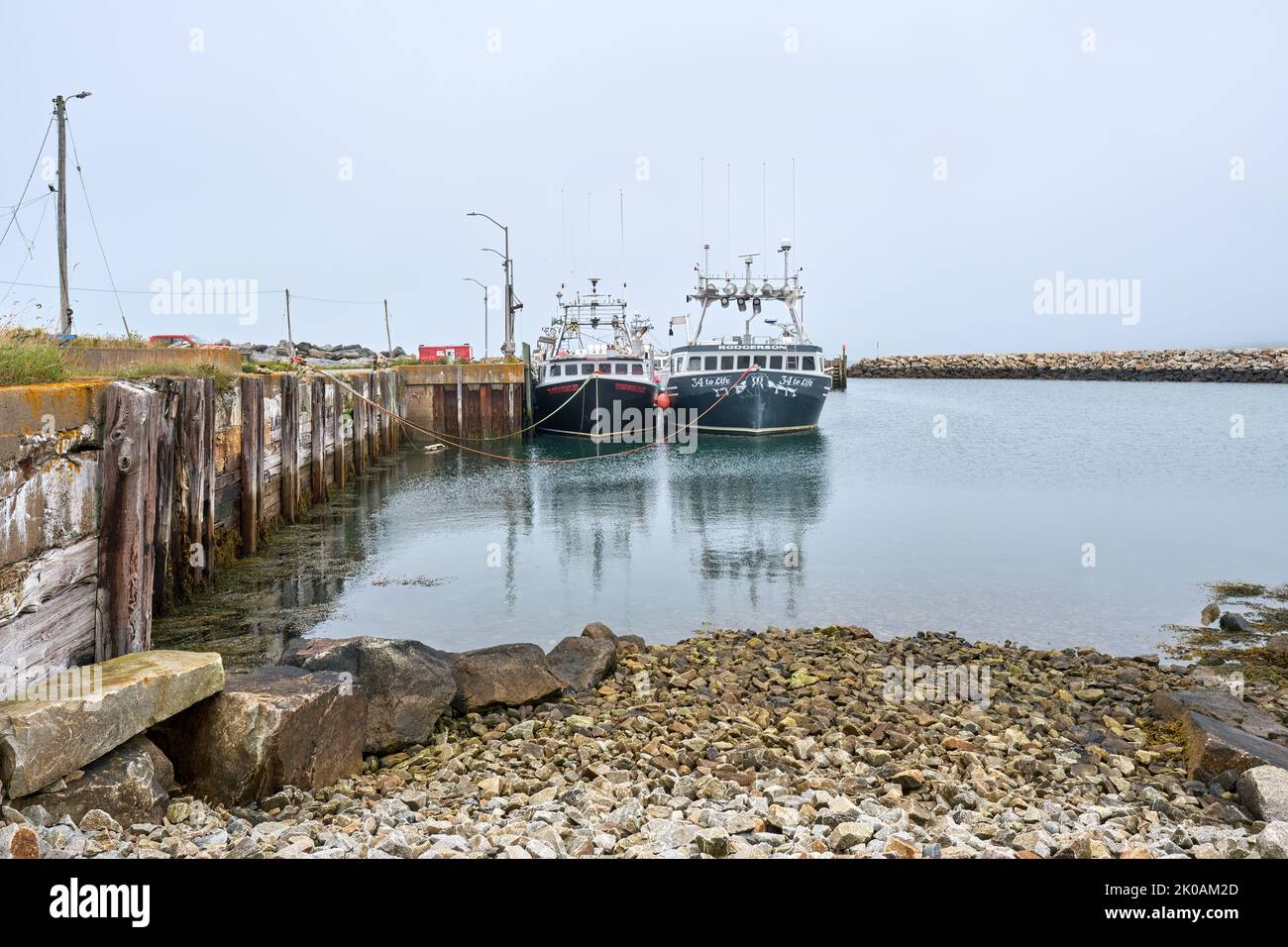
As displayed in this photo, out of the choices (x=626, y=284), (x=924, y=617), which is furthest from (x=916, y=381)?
(x=924, y=617)

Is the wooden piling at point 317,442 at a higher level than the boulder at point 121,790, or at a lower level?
higher

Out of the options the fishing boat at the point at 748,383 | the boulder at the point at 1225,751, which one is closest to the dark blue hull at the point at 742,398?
the fishing boat at the point at 748,383

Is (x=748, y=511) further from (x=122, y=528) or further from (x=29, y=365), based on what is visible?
(x=29, y=365)

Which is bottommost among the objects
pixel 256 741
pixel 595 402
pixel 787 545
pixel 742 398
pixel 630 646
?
pixel 787 545

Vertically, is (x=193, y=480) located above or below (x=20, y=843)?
above

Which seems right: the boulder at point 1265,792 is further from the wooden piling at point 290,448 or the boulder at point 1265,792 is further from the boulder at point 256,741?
the wooden piling at point 290,448

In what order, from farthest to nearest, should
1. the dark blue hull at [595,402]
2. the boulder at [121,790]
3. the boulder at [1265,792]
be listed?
the dark blue hull at [595,402]
the boulder at [1265,792]
the boulder at [121,790]

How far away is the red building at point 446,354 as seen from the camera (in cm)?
4663

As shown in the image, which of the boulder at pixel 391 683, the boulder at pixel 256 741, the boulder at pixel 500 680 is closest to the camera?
the boulder at pixel 256 741

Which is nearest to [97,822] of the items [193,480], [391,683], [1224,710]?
[391,683]

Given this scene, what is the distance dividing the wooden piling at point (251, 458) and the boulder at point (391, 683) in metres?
8.11

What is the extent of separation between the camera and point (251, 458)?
1513 centimetres

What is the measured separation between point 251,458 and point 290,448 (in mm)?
3254
